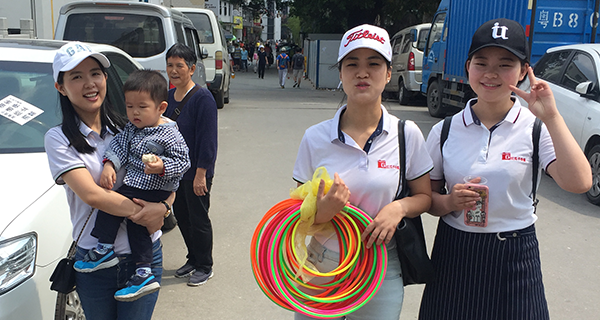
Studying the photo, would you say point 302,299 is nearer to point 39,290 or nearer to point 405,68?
point 39,290

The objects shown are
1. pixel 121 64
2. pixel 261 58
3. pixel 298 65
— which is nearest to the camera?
pixel 121 64

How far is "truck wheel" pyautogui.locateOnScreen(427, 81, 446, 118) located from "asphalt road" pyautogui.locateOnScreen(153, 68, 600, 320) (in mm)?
4699

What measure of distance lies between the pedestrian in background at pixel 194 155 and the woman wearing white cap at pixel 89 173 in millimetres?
1524

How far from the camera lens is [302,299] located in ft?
6.88

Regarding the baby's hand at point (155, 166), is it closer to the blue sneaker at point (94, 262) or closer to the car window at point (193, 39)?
the blue sneaker at point (94, 262)

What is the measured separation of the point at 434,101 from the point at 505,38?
1169cm

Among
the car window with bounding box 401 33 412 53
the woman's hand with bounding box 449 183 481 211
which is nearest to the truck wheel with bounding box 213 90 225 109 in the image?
the car window with bounding box 401 33 412 53

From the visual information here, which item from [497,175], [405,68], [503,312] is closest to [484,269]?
[503,312]

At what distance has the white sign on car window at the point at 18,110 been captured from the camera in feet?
10.7

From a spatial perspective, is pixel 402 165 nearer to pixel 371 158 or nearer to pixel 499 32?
pixel 371 158

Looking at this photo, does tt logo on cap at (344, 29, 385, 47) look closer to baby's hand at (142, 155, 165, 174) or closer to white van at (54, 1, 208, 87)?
baby's hand at (142, 155, 165, 174)

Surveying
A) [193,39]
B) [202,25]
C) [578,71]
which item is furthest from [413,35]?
[578,71]

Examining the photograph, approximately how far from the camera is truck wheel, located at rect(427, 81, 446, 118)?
13.1 m

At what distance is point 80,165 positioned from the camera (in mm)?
2201
